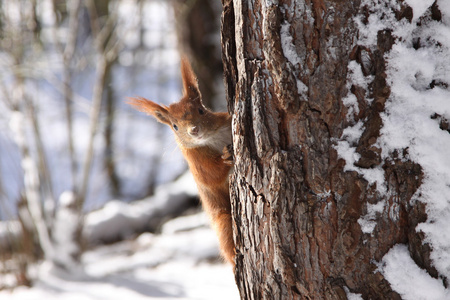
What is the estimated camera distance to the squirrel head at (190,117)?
6.15 feet

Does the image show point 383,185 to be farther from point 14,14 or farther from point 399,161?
point 14,14

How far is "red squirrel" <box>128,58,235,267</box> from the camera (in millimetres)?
1762

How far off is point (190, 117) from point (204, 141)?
13cm

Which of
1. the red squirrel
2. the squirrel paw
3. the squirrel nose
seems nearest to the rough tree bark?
the squirrel paw

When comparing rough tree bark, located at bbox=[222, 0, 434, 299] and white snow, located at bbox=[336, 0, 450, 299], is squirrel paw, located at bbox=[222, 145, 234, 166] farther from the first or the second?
white snow, located at bbox=[336, 0, 450, 299]

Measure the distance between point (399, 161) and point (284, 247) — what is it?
379mm

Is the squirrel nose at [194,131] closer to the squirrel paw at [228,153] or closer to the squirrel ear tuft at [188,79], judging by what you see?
the squirrel ear tuft at [188,79]

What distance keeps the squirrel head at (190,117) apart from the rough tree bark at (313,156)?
649mm

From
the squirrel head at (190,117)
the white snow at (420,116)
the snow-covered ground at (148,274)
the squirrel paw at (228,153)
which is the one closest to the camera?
the white snow at (420,116)

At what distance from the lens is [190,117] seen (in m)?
1.94

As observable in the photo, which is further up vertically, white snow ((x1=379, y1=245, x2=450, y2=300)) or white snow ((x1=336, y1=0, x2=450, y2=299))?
white snow ((x1=336, y1=0, x2=450, y2=299))

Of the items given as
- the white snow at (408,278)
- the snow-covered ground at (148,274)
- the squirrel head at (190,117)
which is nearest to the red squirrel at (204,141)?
the squirrel head at (190,117)

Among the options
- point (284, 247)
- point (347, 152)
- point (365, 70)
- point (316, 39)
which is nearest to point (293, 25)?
point (316, 39)

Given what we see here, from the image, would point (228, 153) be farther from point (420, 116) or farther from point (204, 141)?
point (420, 116)
